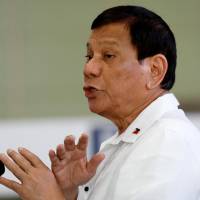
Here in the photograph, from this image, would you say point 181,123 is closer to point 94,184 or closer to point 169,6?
point 94,184

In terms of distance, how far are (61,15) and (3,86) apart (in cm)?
63

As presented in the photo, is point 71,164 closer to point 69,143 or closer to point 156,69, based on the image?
point 69,143

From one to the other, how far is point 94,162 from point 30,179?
0.17m

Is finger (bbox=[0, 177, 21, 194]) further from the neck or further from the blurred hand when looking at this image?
the neck

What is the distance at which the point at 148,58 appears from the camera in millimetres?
1749

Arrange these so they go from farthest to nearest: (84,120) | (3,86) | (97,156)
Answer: (3,86) → (84,120) → (97,156)

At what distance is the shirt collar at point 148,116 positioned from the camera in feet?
5.60

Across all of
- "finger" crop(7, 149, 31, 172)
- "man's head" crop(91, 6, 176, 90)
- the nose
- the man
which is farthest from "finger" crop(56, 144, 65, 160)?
"man's head" crop(91, 6, 176, 90)

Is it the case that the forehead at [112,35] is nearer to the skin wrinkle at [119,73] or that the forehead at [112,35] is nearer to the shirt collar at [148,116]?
the skin wrinkle at [119,73]

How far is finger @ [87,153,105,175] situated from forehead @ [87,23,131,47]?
321mm

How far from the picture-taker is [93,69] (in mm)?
1744

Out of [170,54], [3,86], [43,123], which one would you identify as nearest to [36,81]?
[3,86]

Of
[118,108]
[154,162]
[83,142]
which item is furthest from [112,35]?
[154,162]

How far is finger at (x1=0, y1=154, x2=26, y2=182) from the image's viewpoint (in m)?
1.62
